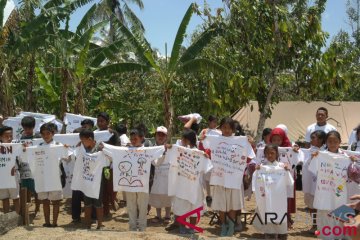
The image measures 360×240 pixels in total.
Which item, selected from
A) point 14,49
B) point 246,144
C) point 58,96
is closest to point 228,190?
point 246,144

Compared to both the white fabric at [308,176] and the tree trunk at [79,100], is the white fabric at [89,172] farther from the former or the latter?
the tree trunk at [79,100]

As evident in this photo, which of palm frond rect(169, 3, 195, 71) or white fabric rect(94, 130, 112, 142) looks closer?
white fabric rect(94, 130, 112, 142)

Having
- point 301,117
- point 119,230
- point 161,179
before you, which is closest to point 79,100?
point 161,179

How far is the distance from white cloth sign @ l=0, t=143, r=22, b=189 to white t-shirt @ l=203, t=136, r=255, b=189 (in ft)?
9.37

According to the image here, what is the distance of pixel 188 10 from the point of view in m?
13.2

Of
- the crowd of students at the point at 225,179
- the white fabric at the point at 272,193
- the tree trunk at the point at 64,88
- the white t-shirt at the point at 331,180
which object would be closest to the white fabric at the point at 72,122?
the crowd of students at the point at 225,179

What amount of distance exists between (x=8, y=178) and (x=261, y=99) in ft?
29.8

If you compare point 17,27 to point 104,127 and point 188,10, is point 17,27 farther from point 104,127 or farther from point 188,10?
point 104,127

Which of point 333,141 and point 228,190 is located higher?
point 333,141

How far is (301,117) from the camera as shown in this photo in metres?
18.5

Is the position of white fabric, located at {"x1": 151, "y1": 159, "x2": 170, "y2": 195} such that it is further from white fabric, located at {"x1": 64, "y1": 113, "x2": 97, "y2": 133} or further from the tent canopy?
the tent canopy

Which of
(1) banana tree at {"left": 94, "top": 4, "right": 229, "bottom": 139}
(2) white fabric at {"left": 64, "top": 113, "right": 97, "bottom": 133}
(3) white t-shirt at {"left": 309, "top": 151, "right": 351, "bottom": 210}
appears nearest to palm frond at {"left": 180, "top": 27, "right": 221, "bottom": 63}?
(1) banana tree at {"left": 94, "top": 4, "right": 229, "bottom": 139}

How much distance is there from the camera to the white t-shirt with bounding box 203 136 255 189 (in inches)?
265

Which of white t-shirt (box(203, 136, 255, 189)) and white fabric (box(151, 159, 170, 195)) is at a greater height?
white t-shirt (box(203, 136, 255, 189))
